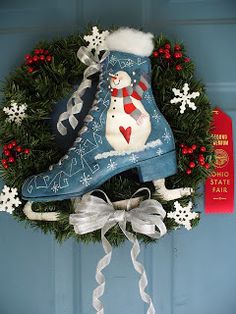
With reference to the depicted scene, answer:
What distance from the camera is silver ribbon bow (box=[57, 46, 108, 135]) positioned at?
87 centimetres

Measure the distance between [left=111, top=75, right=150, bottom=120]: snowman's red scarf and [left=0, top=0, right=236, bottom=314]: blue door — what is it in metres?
0.20

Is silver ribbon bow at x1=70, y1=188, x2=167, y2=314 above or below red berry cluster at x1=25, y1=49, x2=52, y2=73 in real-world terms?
below

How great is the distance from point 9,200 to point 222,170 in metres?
0.47

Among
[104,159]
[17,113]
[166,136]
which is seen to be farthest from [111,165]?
[17,113]

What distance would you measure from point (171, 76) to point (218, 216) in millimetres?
347

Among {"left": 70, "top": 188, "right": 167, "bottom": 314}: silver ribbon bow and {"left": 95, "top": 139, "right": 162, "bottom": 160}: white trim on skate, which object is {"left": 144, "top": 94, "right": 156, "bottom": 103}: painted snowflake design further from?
{"left": 70, "top": 188, "right": 167, "bottom": 314}: silver ribbon bow

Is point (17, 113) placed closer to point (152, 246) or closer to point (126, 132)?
point (126, 132)

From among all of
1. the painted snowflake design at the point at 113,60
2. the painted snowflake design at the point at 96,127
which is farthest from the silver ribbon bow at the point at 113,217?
the painted snowflake design at the point at 113,60

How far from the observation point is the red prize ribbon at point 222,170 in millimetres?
954

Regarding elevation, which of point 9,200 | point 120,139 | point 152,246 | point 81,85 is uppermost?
point 81,85

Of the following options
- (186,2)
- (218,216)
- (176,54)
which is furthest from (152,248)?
(186,2)

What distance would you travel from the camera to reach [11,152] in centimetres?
86

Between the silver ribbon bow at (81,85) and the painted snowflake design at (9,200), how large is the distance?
158 mm

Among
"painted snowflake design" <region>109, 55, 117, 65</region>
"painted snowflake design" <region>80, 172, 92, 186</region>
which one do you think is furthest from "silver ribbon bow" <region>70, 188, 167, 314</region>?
"painted snowflake design" <region>109, 55, 117, 65</region>
